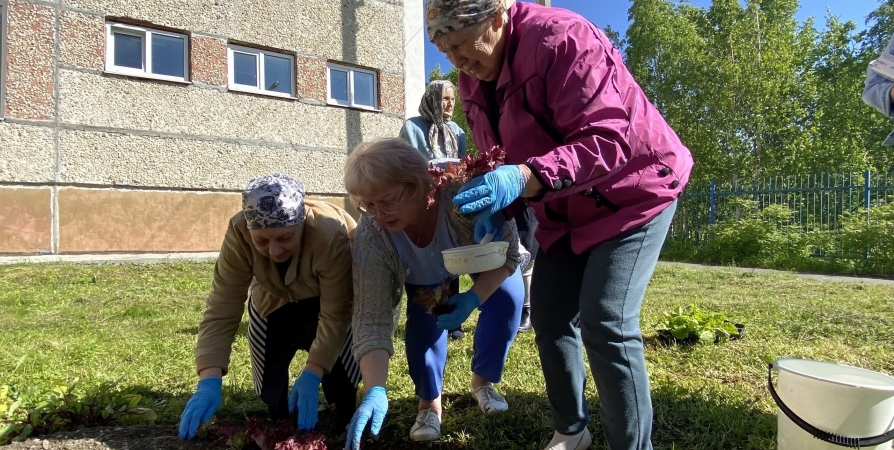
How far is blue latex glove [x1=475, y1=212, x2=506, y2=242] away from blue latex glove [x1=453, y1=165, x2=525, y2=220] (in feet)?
0.88

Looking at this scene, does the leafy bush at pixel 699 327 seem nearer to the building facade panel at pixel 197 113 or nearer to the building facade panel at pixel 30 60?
the building facade panel at pixel 197 113

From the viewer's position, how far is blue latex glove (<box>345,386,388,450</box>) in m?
1.82

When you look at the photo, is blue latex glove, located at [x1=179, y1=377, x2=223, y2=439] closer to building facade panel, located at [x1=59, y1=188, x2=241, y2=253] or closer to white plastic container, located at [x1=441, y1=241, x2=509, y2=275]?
white plastic container, located at [x1=441, y1=241, x2=509, y2=275]

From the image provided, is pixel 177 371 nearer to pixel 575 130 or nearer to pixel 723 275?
pixel 575 130

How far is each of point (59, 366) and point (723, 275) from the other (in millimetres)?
7047

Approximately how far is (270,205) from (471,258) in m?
0.73

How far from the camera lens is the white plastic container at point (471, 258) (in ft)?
5.64

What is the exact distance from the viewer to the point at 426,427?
7.12ft

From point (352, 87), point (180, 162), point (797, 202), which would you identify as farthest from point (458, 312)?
point (797, 202)

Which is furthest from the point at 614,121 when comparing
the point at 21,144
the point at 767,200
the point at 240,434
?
the point at 767,200

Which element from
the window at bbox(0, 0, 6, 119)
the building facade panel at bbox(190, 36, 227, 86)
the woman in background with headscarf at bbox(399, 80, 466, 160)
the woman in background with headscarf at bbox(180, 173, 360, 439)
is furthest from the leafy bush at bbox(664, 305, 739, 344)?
the window at bbox(0, 0, 6, 119)

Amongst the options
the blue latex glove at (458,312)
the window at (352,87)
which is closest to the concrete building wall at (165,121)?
the window at (352,87)

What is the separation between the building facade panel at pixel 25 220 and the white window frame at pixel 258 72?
108 inches

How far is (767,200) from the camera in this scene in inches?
420
